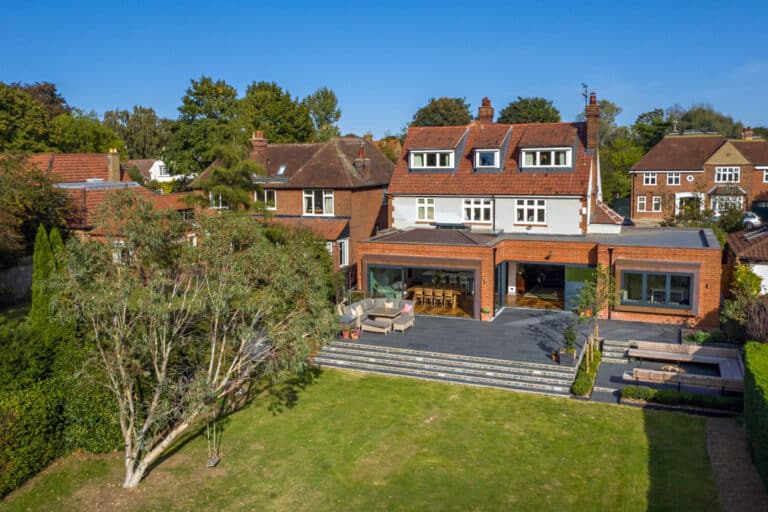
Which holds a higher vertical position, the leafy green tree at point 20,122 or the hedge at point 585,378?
the leafy green tree at point 20,122

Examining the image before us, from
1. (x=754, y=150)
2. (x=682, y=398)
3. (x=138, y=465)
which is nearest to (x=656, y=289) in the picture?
(x=682, y=398)

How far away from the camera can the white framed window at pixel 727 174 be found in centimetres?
5828

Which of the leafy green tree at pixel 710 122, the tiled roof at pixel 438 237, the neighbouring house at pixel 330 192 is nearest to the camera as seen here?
the tiled roof at pixel 438 237

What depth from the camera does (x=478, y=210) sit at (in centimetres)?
3159

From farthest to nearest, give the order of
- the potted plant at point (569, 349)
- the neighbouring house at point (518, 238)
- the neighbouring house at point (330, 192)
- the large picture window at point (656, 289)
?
the neighbouring house at point (330, 192), the neighbouring house at point (518, 238), the large picture window at point (656, 289), the potted plant at point (569, 349)

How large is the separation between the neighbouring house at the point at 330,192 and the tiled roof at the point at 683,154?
33.6 m

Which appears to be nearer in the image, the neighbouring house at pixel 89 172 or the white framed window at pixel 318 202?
the neighbouring house at pixel 89 172

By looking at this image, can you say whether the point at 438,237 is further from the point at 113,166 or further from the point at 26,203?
the point at 113,166

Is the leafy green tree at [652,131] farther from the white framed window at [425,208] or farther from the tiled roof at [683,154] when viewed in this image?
the white framed window at [425,208]

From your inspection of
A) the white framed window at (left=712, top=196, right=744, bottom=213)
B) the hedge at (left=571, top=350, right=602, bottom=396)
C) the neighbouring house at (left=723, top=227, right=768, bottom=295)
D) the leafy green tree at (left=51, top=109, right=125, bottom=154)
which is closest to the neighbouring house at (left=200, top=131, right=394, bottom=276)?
the hedge at (left=571, top=350, right=602, bottom=396)

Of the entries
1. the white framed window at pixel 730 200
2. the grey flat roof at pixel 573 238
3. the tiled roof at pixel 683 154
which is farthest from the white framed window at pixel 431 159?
the tiled roof at pixel 683 154

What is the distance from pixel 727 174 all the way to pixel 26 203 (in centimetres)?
5601

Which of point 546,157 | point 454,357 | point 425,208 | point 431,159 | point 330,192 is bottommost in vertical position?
point 454,357

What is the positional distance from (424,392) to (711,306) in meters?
12.4
